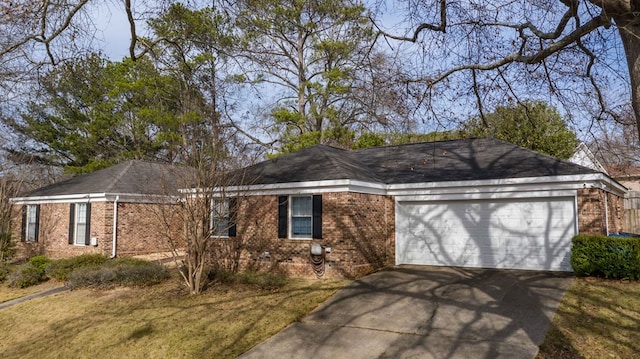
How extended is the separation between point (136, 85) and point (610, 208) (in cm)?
2405

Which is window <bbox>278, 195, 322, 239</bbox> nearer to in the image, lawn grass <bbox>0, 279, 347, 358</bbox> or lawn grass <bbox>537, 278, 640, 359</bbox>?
lawn grass <bbox>0, 279, 347, 358</bbox>

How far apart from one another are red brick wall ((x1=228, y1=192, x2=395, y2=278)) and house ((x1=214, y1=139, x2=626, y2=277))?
0.03 meters

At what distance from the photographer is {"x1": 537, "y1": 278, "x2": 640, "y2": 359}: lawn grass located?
6422 mm

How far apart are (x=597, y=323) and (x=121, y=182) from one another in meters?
18.1

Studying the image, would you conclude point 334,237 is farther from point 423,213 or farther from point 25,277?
point 25,277

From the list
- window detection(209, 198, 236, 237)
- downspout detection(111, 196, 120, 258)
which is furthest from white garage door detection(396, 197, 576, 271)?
downspout detection(111, 196, 120, 258)

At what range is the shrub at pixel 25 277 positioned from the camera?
44.4ft

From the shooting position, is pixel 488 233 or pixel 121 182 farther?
pixel 121 182

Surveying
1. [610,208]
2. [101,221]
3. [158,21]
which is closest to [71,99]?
[101,221]

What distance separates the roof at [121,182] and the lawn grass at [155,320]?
7456 millimetres

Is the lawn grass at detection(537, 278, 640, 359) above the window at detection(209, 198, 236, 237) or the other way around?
the other way around

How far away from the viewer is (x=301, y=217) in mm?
12812

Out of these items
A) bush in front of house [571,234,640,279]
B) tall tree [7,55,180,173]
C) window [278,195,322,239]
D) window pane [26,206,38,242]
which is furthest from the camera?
tall tree [7,55,180,173]

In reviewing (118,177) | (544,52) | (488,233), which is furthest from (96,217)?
(544,52)
